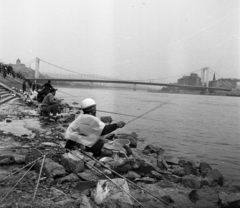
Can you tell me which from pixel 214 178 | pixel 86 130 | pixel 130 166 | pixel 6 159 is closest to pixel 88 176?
pixel 86 130

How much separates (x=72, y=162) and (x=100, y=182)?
69cm

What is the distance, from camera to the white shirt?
3.49 metres

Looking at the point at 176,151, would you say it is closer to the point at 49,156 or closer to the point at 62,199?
the point at 49,156

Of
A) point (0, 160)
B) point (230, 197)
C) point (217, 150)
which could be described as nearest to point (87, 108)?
point (0, 160)

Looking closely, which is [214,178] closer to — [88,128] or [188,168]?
[188,168]

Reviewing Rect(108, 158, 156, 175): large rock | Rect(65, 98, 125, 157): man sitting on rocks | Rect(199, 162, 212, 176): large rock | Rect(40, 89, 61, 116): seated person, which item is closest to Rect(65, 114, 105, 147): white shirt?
Rect(65, 98, 125, 157): man sitting on rocks

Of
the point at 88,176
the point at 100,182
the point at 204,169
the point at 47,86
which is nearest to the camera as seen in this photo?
the point at 100,182

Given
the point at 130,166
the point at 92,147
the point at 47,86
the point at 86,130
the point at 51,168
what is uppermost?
the point at 47,86

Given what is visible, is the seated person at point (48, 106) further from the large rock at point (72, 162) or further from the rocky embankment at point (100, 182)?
the large rock at point (72, 162)

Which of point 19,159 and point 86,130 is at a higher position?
point 86,130

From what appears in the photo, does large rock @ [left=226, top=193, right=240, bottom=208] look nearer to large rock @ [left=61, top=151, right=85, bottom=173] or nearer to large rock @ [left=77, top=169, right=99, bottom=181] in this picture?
large rock @ [left=77, top=169, right=99, bottom=181]

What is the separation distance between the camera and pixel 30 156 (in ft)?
12.4

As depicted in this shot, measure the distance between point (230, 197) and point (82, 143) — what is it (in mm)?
2102

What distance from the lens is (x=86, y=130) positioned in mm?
3531
